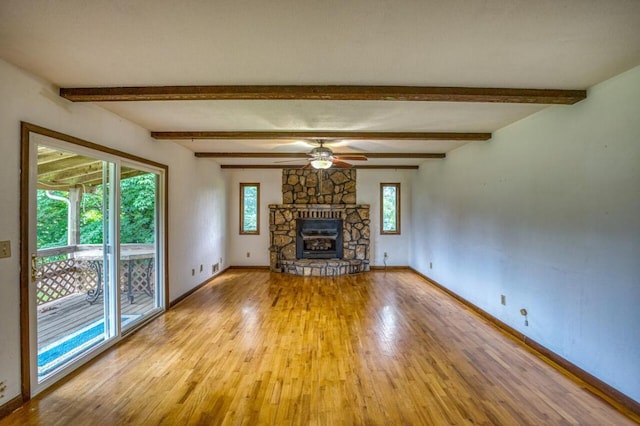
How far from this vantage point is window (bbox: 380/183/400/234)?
7.01 meters

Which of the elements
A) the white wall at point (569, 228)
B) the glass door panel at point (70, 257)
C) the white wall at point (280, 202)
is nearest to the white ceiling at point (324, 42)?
the white wall at point (569, 228)

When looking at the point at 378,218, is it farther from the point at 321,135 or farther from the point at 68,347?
the point at 68,347

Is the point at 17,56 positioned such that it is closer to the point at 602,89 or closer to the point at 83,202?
the point at 83,202

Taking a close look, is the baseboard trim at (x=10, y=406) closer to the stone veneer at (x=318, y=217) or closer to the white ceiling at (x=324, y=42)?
the white ceiling at (x=324, y=42)

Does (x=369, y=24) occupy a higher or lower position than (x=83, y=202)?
higher

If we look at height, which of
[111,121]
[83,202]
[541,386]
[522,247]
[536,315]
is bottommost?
[541,386]

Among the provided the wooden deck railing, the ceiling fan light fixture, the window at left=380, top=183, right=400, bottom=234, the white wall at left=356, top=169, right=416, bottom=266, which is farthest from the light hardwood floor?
the window at left=380, top=183, right=400, bottom=234

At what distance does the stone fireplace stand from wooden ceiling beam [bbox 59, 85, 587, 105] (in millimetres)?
4466

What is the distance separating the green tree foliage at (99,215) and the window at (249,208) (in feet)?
10.0

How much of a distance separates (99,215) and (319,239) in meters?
4.55

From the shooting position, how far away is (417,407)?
209cm

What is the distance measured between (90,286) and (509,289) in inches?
183

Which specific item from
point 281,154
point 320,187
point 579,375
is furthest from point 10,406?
point 320,187

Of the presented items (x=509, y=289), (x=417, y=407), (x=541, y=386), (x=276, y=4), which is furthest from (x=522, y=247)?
(x=276, y=4)
